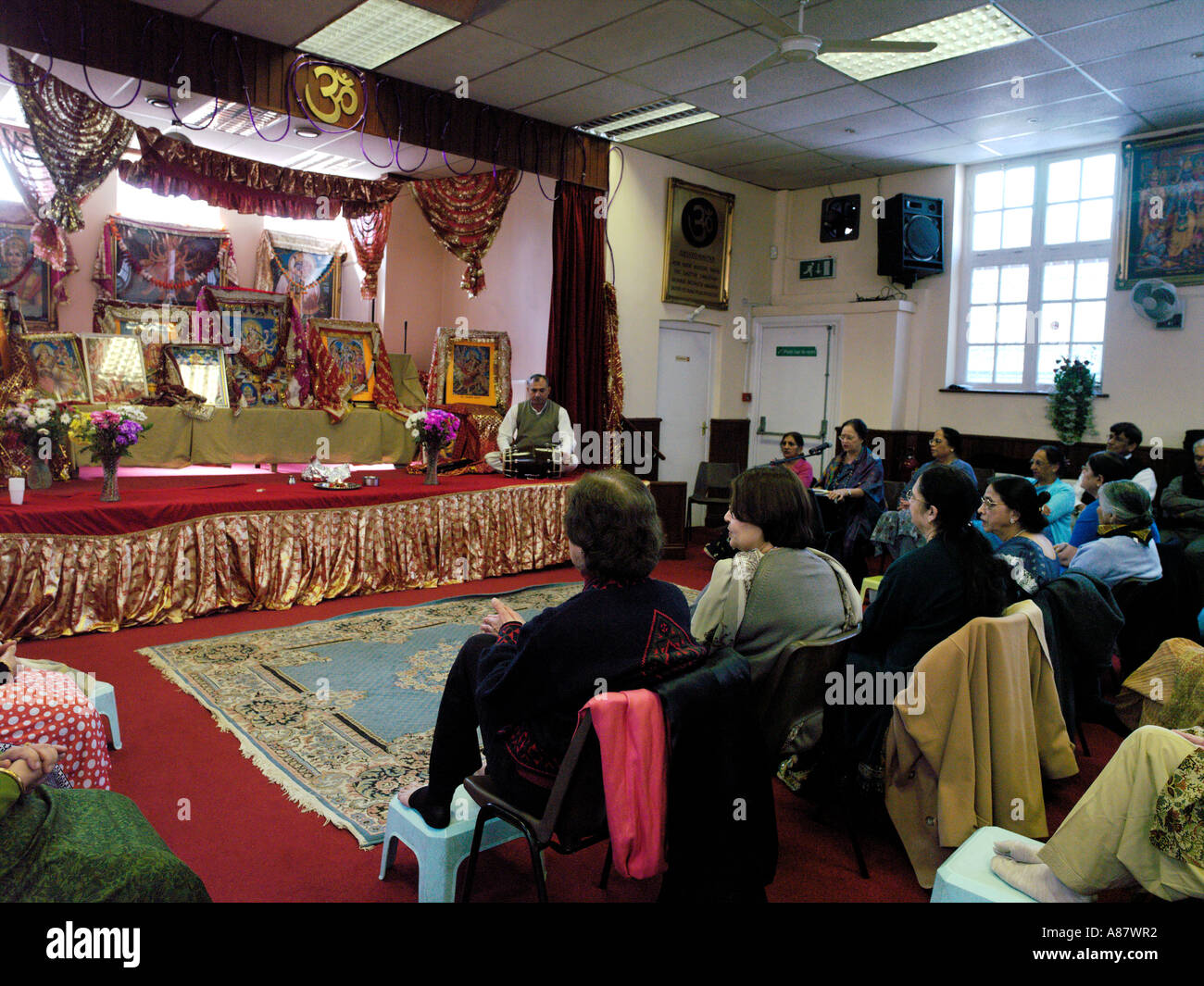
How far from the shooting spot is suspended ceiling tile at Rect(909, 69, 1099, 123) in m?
5.96

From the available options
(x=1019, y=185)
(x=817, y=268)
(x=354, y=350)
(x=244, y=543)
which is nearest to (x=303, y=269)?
(x=354, y=350)

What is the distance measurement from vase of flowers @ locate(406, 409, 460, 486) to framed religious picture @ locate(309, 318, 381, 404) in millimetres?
1211

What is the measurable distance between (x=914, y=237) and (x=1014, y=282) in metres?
1.02

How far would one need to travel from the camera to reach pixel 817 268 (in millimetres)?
9086

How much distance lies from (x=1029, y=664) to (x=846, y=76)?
4698 millimetres

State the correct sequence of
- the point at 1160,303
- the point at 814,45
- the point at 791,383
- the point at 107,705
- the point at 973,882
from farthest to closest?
the point at 791,383, the point at 1160,303, the point at 814,45, the point at 107,705, the point at 973,882

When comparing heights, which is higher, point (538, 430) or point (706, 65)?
point (706, 65)

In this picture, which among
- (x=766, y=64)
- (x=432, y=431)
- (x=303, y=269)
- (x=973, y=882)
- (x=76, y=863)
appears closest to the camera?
(x=76, y=863)

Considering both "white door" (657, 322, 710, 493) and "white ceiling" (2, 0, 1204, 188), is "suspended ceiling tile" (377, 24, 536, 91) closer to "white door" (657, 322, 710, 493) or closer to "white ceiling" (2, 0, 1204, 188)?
"white ceiling" (2, 0, 1204, 188)

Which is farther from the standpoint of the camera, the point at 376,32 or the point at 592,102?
the point at 592,102

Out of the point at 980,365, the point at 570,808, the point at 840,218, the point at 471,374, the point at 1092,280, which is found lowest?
the point at 570,808

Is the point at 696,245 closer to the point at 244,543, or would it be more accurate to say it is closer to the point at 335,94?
the point at 335,94

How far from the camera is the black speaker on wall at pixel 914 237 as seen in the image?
8.00 metres
